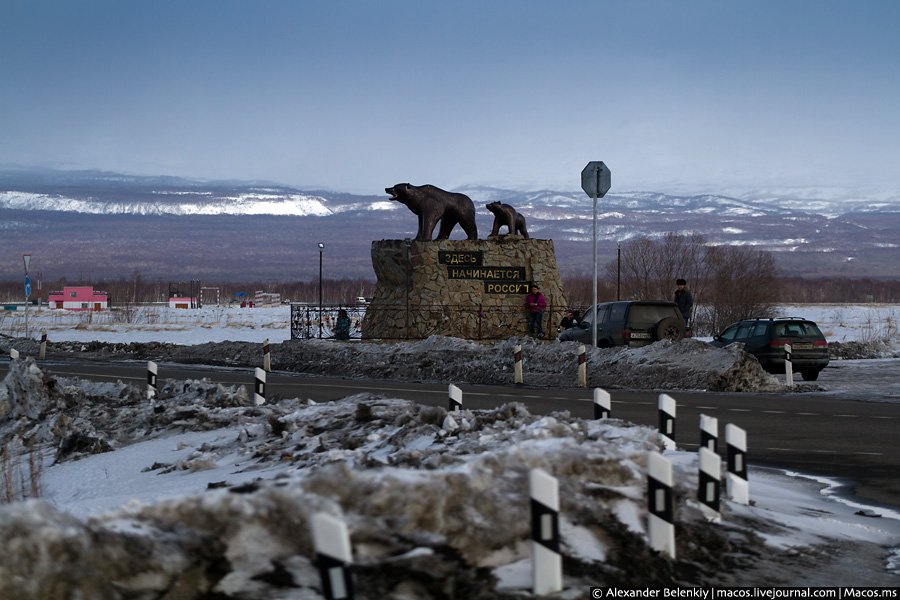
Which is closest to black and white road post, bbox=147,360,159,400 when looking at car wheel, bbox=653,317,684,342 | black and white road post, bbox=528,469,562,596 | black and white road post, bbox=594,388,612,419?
black and white road post, bbox=594,388,612,419

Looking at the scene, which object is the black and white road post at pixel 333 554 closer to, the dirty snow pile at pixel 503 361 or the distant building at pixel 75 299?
the dirty snow pile at pixel 503 361

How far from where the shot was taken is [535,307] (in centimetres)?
3147

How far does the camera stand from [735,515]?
699 cm

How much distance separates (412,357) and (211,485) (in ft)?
58.5

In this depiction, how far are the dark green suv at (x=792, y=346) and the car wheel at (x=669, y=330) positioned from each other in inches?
68.1

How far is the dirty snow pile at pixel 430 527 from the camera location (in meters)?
4.72

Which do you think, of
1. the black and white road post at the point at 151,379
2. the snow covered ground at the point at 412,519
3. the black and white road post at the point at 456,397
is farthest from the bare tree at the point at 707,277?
the snow covered ground at the point at 412,519

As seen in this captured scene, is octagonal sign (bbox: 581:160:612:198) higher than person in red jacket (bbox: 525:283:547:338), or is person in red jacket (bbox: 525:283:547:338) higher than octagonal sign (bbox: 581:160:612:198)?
octagonal sign (bbox: 581:160:612:198)

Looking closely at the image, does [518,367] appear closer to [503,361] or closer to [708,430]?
[503,361]

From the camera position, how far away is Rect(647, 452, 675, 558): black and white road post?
564cm

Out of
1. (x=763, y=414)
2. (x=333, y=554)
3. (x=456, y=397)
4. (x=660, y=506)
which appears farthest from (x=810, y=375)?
(x=333, y=554)

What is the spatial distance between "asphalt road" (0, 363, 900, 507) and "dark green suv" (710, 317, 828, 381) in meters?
4.45

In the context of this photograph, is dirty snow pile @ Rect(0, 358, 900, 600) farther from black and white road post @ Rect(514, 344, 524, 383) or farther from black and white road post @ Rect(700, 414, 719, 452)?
black and white road post @ Rect(514, 344, 524, 383)

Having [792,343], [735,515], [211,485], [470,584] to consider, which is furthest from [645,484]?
[792,343]
